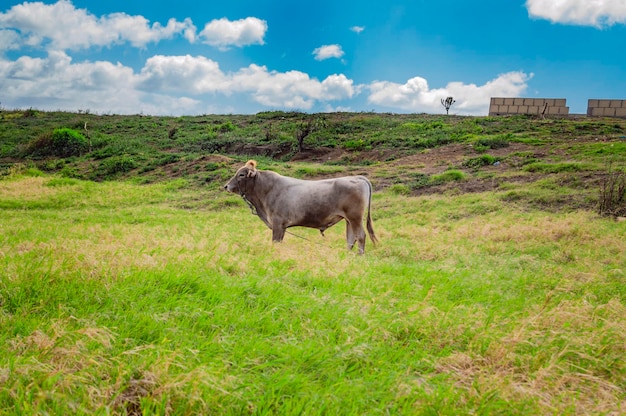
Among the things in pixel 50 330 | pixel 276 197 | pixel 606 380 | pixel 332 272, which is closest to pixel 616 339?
pixel 606 380

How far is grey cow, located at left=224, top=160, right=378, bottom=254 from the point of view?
895 cm

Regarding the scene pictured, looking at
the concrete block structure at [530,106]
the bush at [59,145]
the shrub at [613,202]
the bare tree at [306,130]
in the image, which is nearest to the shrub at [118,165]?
the bush at [59,145]

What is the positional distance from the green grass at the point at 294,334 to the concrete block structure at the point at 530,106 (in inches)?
1629

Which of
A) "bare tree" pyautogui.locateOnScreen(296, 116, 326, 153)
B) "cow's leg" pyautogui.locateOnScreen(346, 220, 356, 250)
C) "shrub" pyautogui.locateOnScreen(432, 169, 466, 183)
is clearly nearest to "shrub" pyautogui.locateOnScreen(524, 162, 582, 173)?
"shrub" pyautogui.locateOnScreen(432, 169, 466, 183)

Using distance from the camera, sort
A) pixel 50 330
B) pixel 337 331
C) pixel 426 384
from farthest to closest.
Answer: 1. pixel 337 331
2. pixel 50 330
3. pixel 426 384

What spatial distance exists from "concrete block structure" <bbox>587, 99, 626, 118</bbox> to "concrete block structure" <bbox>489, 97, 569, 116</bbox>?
2.41 m

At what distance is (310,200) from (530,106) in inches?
1644

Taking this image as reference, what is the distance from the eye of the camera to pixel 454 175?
60.8 ft

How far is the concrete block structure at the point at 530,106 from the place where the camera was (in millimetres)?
43375

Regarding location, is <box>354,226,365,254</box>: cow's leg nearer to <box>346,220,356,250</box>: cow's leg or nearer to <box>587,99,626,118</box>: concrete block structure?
<box>346,220,356,250</box>: cow's leg

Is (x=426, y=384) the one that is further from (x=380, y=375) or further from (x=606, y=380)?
(x=606, y=380)

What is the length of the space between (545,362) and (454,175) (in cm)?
1588

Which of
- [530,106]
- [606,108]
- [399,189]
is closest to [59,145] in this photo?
[399,189]

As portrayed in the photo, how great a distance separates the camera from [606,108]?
140 feet
